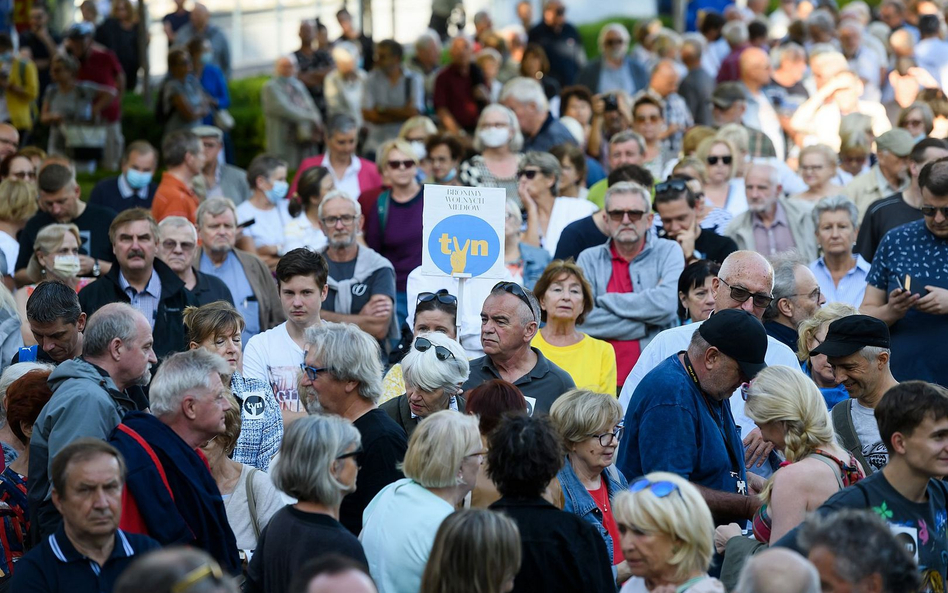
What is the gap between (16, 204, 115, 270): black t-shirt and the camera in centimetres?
941

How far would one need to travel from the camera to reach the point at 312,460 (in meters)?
4.64

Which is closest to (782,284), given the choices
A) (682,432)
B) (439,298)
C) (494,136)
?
(439,298)

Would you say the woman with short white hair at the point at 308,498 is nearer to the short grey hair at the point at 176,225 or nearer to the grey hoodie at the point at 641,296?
the grey hoodie at the point at 641,296

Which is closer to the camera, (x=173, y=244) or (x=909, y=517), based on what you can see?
(x=909, y=517)

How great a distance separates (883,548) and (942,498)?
110cm

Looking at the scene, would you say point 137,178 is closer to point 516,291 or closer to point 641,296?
point 641,296

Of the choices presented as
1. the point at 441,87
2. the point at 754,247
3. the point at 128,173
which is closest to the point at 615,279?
the point at 754,247

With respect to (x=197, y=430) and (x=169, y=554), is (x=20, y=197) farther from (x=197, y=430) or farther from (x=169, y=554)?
(x=169, y=554)

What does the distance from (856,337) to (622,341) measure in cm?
258

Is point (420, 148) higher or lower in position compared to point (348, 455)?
higher

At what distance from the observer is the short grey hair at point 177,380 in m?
5.16

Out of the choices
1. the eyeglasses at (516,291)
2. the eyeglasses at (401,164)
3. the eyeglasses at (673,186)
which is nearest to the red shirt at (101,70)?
the eyeglasses at (401,164)

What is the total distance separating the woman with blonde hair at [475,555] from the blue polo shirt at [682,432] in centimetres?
148

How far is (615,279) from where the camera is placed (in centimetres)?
858
